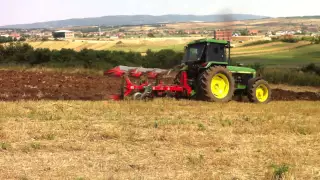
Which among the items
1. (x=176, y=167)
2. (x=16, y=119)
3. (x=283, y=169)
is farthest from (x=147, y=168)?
(x=16, y=119)

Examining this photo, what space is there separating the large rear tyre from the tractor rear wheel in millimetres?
834

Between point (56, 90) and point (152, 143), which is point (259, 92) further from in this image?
point (152, 143)

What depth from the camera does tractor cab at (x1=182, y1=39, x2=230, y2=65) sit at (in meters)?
14.0

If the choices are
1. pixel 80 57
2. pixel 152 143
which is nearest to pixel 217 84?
pixel 152 143

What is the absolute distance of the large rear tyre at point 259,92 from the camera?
14828 millimetres

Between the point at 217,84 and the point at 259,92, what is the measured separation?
198 cm

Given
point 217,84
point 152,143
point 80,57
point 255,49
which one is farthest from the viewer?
point 255,49

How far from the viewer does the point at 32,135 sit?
7750 mm

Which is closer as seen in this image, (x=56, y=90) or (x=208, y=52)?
(x=208, y=52)

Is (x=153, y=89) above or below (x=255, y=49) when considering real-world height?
above

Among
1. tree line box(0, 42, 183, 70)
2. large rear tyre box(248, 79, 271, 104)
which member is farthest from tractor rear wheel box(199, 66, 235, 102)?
tree line box(0, 42, 183, 70)

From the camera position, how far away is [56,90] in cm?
1644

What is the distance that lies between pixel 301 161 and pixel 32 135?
14.9ft

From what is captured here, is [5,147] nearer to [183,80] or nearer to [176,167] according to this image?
[176,167]
